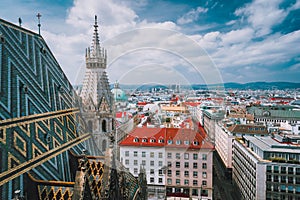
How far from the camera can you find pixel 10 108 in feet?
22.7

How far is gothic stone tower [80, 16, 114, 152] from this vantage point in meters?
10.7

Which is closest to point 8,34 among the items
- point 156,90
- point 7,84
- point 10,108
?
point 7,84

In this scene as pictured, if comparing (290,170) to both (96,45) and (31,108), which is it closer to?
(96,45)

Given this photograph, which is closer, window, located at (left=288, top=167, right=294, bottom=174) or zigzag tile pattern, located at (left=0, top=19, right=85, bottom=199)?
zigzag tile pattern, located at (left=0, top=19, right=85, bottom=199)

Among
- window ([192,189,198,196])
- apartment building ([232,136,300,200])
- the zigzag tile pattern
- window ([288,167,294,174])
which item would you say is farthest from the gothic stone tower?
window ([288,167,294,174])

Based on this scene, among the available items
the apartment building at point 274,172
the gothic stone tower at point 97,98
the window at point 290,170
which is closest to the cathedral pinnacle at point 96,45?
the gothic stone tower at point 97,98

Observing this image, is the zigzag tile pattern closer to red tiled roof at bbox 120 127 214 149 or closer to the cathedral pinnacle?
the cathedral pinnacle

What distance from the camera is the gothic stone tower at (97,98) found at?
10656 mm

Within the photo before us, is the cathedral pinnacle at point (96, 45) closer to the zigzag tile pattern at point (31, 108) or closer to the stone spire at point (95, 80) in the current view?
the stone spire at point (95, 80)

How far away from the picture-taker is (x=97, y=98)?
11.4 metres

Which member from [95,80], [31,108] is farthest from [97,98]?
[31,108]

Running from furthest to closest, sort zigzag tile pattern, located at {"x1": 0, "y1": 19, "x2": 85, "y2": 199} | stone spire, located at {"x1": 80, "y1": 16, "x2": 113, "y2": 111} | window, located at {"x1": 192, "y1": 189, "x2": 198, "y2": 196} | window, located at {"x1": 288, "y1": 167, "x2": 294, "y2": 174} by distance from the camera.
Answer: window, located at {"x1": 192, "y1": 189, "x2": 198, "y2": 196} < window, located at {"x1": 288, "y1": 167, "x2": 294, "y2": 174} < stone spire, located at {"x1": 80, "y1": 16, "x2": 113, "y2": 111} < zigzag tile pattern, located at {"x1": 0, "y1": 19, "x2": 85, "y2": 199}

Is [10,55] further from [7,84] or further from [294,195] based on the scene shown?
[294,195]

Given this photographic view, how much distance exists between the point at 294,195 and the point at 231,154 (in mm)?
9473
